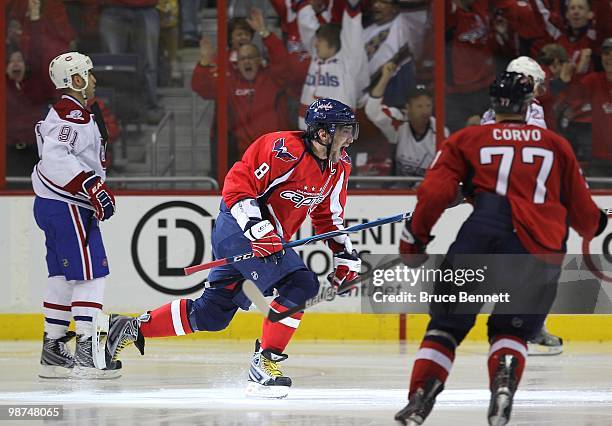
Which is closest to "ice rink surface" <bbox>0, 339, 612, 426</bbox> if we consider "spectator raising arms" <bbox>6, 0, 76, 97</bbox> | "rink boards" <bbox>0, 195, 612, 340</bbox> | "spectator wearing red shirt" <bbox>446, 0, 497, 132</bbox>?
→ "rink boards" <bbox>0, 195, 612, 340</bbox>

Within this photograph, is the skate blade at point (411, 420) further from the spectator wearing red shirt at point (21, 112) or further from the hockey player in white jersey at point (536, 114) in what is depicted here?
the spectator wearing red shirt at point (21, 112)

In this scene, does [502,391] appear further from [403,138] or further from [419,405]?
[403,138]

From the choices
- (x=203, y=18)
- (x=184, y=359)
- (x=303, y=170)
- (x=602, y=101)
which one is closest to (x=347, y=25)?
(x=203, y=18)

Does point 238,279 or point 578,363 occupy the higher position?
point 238,279

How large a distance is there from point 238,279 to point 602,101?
3447 millimetres

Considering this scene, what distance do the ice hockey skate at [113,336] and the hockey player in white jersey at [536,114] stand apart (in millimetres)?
1631

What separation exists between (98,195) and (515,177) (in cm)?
251

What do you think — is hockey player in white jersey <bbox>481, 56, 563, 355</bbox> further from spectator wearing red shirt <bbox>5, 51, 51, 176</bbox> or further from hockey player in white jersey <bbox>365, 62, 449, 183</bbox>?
spectator wearing red shirt <bbox>5, 51, 51, 176</bbox>

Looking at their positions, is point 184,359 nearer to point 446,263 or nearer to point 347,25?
point 347,25

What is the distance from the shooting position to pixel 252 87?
27.0 ft

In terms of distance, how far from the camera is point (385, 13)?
27.1 ft

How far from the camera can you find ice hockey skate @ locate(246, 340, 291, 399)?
545cm

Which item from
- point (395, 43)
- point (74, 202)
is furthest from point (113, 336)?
point (395, 43)

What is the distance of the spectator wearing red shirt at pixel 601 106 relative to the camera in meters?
8.20
